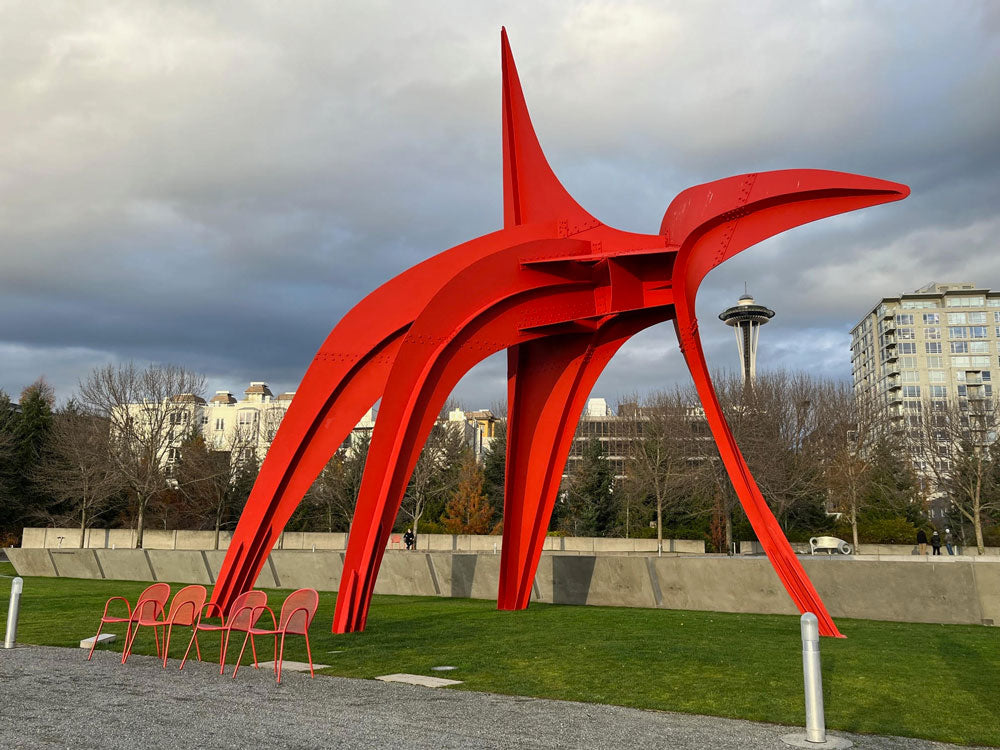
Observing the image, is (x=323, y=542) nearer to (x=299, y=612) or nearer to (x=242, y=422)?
(x=299, y=612)

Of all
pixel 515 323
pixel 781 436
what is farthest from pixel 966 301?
pixel 515 323

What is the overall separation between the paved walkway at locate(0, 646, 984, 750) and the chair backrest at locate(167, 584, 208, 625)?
76 cm

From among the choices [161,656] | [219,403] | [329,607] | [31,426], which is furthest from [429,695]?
[219,403]

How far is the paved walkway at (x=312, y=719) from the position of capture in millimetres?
5098

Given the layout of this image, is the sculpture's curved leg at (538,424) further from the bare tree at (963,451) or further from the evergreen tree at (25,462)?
the evergreen tree at (25,462)

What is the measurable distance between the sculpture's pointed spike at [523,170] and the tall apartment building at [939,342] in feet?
301

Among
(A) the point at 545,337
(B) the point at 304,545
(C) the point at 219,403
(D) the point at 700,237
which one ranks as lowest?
(B) the point at 304,545

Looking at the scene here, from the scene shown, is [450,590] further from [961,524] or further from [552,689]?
[961,524]

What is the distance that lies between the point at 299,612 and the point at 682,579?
30.6 ft

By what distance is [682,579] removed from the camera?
50.0 ft

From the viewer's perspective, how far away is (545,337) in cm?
1449

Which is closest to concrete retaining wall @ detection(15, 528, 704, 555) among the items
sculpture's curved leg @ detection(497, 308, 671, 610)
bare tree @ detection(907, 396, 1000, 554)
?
bare tree @ detection(907, 396, 1000, 554)

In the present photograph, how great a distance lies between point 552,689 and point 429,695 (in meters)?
1.12

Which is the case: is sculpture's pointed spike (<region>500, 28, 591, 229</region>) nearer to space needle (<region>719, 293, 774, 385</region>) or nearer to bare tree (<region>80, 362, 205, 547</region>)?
bare tree (<region>80, 362, 205, 547</region>)
